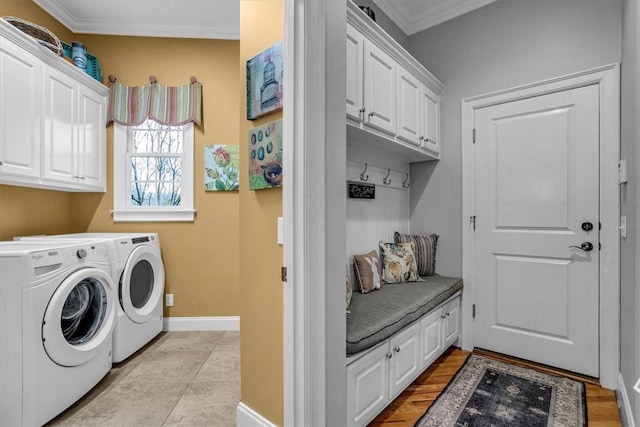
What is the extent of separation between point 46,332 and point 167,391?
2.63ft

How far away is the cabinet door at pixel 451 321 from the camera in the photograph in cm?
254

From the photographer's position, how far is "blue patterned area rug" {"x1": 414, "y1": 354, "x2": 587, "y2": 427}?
179 centimetres

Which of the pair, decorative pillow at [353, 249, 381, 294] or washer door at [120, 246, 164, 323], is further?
washer door at [120, 246, 164, 323]

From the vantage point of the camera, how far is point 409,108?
2.51m

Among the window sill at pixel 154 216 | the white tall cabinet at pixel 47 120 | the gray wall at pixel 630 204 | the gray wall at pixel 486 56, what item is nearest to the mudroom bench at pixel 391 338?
the gray wall at pixel 486 56

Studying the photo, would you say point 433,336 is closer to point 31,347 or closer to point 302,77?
point 302,77

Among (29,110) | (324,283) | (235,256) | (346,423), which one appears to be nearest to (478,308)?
(346,423)

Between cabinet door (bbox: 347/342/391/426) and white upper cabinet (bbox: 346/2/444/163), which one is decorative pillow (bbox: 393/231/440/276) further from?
cabinet door (bbox: 347/342/391/426)

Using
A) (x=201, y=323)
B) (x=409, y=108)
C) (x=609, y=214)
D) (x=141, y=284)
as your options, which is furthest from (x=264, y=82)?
(x=201, y=323)

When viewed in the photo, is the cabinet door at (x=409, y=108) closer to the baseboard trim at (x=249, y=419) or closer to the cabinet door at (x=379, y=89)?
the cabinet door at (x=379, y=89)

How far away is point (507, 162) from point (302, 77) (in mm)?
2101

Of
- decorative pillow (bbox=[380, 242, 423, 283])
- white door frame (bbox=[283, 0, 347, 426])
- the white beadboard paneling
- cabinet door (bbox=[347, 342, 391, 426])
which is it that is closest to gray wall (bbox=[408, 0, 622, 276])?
the white beadboard paneling

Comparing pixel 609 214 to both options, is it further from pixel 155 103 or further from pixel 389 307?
pixel 155 103

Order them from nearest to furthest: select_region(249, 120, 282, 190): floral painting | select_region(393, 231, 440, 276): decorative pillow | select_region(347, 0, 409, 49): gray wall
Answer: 1. select_region(249, 120, 282, 190): floral painting
2. select_region(347, 0, 409, 49): gray wall
3. select_region(393, 231, 440, 276): decorative pillow
